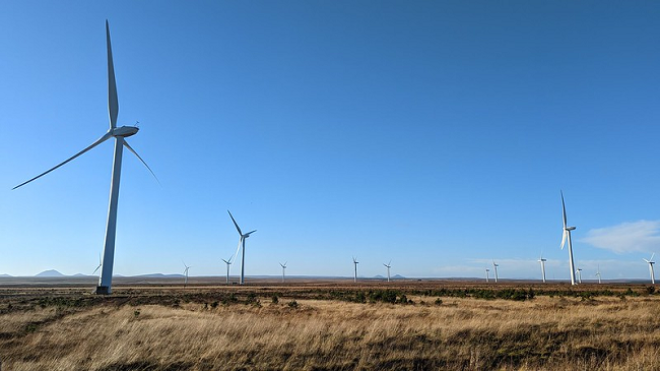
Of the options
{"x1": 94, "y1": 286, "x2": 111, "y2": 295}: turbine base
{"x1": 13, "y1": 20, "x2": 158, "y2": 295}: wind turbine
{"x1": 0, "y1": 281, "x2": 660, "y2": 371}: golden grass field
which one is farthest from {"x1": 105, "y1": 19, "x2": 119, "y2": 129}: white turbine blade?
{"x1": 0, "y1": 281, "x2": 660, "y2": 371}: golden grass field

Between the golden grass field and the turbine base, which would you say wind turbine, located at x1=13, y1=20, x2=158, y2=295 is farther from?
the golden grass field

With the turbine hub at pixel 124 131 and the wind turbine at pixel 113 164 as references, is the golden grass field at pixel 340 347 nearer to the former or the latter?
the wind turbine at pixel 113 164

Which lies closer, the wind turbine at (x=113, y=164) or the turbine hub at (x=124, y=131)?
the wind turbine at (x=113, y=164)

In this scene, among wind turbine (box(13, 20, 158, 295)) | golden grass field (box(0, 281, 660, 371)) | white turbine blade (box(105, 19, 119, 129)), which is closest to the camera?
golden grass field (box(0, 281, 660, 371))

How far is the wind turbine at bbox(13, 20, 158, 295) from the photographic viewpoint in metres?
55.5

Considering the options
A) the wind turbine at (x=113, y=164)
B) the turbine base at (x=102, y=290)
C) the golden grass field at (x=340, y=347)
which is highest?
the wind turbine at (x=113, y=164)

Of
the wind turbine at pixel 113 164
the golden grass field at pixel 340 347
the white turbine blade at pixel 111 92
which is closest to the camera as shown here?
the golden grass field at pixel 340 347

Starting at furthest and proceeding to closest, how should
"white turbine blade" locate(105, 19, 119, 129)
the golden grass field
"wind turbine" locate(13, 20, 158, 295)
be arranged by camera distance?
"white turbine blade" locate(105, 19, 119, 129), "wind turbine" locate(13, 20, 158, 295), the golden grass field

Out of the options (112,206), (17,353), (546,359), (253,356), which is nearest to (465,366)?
(546,359)

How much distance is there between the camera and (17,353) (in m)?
12.9

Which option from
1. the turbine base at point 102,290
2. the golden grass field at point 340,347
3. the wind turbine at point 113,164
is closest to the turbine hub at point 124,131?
the wind turbine at point 113,164

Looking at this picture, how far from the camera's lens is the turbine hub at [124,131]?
6078cm

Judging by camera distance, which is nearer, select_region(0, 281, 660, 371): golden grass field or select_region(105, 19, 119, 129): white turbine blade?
select_region(0, 281, 660, 371): golden grass field

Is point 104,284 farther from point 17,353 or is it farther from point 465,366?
point 465,366
